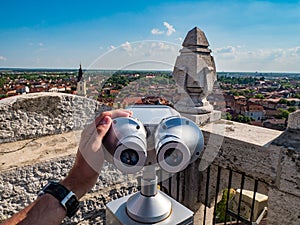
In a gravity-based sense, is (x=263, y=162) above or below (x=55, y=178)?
above

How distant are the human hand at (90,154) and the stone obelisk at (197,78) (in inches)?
37.9

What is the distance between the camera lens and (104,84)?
3.57 ft

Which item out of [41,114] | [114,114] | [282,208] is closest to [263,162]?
[282,208]

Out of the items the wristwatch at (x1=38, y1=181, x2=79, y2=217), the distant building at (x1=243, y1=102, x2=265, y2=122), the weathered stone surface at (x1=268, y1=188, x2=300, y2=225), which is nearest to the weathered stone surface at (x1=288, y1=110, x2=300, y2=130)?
the weathered stone surface at (x1=268, y1=188, x2=300, y2=225)

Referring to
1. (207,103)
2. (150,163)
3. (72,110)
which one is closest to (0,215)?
(72,110)

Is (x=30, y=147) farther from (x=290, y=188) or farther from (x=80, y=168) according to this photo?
(x=290, y=188)

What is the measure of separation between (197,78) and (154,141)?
3.39 ft

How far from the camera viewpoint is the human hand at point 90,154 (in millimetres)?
905

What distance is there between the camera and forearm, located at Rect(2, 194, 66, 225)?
2.77 ft

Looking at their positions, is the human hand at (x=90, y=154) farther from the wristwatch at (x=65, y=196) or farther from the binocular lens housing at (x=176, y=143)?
the binocular lens housing at (x=176, y=143)

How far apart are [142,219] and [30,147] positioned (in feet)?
3.64

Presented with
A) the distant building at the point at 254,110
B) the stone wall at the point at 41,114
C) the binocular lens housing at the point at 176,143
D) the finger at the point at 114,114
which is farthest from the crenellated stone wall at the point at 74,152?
the distant building at the point at 254,110

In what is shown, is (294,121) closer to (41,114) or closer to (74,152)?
(74,152)

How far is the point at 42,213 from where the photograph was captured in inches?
34.2
